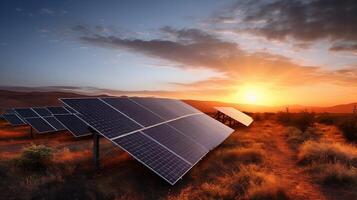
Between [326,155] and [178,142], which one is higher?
[178,142]

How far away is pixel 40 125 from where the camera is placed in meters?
26.9

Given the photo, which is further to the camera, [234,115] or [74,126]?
[234,115]

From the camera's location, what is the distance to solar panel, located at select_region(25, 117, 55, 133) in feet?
86.0

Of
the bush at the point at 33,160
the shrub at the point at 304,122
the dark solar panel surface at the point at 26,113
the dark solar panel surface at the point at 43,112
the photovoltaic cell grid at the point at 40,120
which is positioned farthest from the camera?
the shrub at the point at 304,122

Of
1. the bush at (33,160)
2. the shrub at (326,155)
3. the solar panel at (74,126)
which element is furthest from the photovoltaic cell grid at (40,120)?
the shrub at (326,155)

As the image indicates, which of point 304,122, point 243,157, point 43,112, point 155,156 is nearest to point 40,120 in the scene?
point 43,112

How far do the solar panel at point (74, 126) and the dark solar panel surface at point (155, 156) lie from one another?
1334 cm

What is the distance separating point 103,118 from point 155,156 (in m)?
2.53

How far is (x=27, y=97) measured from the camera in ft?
378

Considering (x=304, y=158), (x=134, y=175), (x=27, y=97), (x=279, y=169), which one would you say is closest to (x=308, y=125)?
Answer: (x=304, y=158)

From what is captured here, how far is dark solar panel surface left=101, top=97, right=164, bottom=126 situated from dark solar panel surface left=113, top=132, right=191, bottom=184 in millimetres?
2078

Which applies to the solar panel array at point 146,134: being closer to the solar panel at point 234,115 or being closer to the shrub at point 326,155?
the shrub at point 326,155

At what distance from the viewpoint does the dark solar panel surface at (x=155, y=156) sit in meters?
9.67

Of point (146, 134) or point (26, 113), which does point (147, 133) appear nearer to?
point (146, 134)
